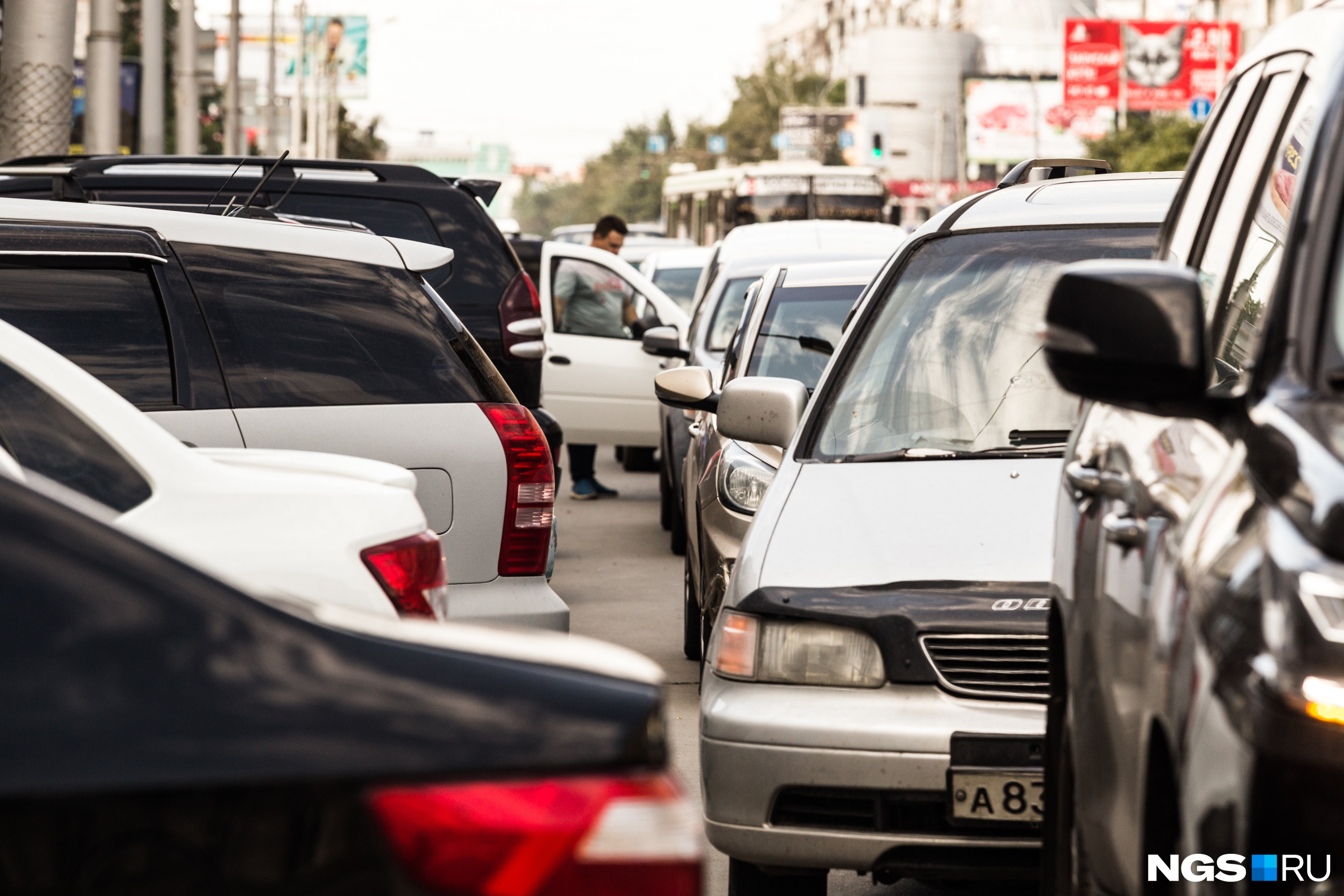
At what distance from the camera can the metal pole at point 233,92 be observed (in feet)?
100

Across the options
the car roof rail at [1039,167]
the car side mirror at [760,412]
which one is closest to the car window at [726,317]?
the car roof rail at [1039,167]

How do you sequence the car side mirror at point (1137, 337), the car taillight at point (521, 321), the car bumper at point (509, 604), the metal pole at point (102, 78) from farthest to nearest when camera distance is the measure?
the metal pole at point (102, 78)
the car taillight at point (521, 321)
the car bumper at point (509, 604)
the car side mirror at point (1137, 337)

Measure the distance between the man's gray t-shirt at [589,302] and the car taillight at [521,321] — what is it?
156 inches

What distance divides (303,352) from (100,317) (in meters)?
0.55

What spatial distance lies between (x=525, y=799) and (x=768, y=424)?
3.57 metres

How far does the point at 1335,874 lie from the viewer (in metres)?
1.86

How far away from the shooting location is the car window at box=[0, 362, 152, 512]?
12.3 ft

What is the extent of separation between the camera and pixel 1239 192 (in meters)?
3.33

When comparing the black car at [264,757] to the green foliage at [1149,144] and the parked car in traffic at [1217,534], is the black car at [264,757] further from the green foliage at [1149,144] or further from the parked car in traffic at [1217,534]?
the green foliage at [1149,144]

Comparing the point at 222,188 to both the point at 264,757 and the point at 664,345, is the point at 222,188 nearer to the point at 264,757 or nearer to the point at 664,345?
the point at 664,345

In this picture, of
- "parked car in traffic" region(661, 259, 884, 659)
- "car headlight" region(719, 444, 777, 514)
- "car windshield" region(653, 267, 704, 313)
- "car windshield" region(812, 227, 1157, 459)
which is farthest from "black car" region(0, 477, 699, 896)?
"car windshield" region(653, 267, 704, 313)

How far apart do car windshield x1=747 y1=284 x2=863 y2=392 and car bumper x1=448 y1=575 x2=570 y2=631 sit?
2.39 metres

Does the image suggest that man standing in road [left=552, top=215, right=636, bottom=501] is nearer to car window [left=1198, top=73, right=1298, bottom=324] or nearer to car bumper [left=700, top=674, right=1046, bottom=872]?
car bumper [left=700, top=674, right=1046, bottom=872]

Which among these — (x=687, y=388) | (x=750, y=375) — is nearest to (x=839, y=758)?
(x=687, y=388)
